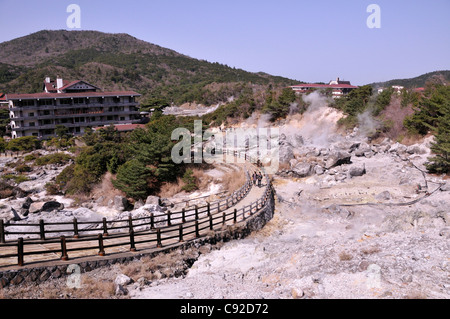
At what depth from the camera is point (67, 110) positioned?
2680 inches

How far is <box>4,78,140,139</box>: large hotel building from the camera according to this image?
63634 mm

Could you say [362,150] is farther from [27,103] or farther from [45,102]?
[27,103]

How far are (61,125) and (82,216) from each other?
45.5 meters

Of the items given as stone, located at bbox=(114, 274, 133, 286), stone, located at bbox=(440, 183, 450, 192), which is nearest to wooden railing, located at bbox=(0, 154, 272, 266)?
stone, located at bbox=(114, 274, 133, 286)

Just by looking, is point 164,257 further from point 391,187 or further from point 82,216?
point 391,187

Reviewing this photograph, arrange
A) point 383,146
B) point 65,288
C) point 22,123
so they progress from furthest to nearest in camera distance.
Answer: point 22,123
point 383,146
point 65,288

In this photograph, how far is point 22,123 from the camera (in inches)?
2514

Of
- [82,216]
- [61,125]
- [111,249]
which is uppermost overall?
[61,125]

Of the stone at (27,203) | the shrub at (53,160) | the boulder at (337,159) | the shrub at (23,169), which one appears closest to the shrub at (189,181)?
the boulder at (337,159)

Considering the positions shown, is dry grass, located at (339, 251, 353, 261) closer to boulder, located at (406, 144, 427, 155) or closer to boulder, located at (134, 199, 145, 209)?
boulder, located at (134, 199, 145, 209)

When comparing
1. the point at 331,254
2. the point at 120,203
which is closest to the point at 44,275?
the point at 331,254

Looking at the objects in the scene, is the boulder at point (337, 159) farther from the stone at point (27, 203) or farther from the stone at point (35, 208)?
the stone at point (27, 203)

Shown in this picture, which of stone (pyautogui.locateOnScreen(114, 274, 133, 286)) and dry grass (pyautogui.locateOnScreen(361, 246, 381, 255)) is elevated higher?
stone (pyautogui.locateOnScreen(114, 274, 133, 286))
